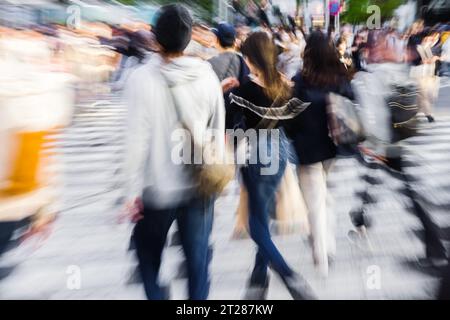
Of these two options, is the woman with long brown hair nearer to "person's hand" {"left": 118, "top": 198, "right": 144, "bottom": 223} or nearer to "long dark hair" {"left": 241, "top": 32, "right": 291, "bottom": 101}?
"long dark hair" {"left": 241, "top": 32, "right": 291, "bottom": 101}

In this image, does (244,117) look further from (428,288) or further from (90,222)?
(428,288)

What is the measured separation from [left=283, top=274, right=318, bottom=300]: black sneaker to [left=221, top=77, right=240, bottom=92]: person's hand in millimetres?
796

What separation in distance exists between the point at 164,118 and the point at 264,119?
51cm

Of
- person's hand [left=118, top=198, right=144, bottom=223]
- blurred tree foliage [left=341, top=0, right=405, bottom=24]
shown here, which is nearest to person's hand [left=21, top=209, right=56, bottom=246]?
person's hand [left=118, top=198, right=144, bottom=223]

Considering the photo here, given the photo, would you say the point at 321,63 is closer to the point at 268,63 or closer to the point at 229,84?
the point at 268,63

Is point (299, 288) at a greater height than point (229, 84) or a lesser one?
lesser

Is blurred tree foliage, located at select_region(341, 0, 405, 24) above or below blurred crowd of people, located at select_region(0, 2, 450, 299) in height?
above

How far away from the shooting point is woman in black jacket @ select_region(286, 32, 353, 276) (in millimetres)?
2213

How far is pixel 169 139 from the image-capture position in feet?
6.37

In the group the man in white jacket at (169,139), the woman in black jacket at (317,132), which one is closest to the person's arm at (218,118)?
the man in white jacket at (169,139)

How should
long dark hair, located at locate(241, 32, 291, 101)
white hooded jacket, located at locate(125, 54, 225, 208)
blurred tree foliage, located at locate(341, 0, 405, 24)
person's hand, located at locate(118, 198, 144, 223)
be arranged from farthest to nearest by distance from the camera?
long dark hair, located at locate(241, 32, 291, 101) < blurred tree foliage, located at locate(341, 0, 405, 24) < person's hand, located at locate(118, 198, 144, 223) < white hooded jacket, located at locate(125, 54, 225, 208)

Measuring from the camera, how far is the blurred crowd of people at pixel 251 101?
193 centimetres

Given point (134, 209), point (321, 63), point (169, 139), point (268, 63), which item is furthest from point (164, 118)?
point (321, 63)

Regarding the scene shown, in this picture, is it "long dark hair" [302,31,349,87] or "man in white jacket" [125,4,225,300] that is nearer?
"man in white jacket" [125,4,225,300]
